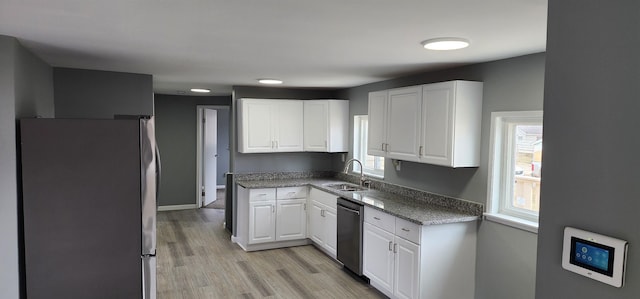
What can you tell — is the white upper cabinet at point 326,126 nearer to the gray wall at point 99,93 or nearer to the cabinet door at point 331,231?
the cabinet door at point 331,231

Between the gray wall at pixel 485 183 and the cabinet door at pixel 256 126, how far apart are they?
2406mm

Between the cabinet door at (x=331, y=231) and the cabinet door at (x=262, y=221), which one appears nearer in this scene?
the cabinet door at (x=331, y=231)

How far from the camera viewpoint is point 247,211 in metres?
5.32

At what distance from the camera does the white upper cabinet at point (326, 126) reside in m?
5.61

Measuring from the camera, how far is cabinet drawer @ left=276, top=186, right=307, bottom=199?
17.6ft

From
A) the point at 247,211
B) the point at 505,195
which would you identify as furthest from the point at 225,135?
the point at 505,195

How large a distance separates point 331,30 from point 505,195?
2091mm

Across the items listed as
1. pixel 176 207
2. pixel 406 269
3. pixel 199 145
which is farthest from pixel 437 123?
pixel 176 207

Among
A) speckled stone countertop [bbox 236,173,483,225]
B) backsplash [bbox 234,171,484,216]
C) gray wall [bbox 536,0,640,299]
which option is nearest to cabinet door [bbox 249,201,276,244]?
speckled stone countertop [bbox 236,173,483,225]

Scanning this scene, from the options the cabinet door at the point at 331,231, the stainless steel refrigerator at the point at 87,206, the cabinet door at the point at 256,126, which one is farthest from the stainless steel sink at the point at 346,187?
the stainless steel refrigerator at the point at 87,206

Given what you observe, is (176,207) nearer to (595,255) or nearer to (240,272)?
(240,272)

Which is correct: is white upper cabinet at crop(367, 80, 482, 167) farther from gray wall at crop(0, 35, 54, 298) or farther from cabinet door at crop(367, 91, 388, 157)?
gray wall at crop(0, 35, 54, 298)

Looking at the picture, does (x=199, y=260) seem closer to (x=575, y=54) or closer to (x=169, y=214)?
(x=169, y=214)

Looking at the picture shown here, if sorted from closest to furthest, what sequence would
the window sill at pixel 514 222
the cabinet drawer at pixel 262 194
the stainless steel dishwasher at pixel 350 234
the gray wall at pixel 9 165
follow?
the gray wall at pixel 9 165 → the window sill at pixel 514 222 → the stainless steel dishwasher at pixel 350 234 → the cabinet drawer at pixel 262 194
